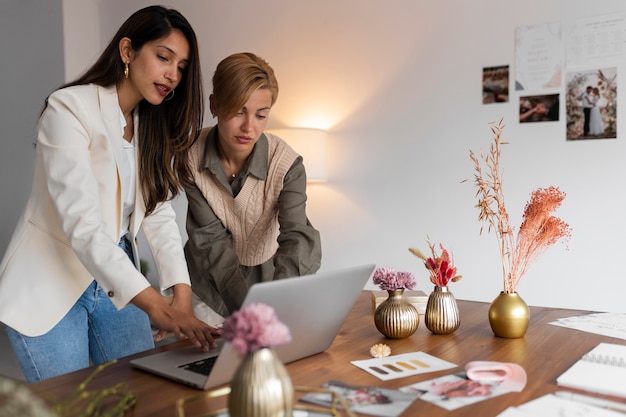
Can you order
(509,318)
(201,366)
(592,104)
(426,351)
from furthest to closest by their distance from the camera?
(592,104) → (509,318) → (426,351) → (201,366)

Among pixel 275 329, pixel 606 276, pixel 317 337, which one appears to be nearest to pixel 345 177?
pixel 606 276

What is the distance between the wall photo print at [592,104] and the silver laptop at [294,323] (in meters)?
2.12

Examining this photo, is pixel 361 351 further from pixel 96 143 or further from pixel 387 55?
pixel 387 55

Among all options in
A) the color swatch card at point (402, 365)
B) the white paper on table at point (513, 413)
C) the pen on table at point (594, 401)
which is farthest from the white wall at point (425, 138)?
the white paper on table at point (513, 413)

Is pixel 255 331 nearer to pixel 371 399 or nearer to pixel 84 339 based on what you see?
pixel 371 399

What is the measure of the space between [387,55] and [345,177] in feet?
2.36

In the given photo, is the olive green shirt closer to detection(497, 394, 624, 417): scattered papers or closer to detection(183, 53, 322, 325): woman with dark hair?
detection(183, 53, 322, 325): woman with dark hair

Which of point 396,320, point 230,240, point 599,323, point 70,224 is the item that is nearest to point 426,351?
point 396,320

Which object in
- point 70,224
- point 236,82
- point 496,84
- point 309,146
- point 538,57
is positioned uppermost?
point 538,57

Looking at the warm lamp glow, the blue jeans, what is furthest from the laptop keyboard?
the warm lamp glow

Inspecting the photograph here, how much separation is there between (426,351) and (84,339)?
2.70ft

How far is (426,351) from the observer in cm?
115

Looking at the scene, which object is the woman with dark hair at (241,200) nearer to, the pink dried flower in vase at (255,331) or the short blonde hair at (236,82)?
the short blonde hair at (236,82)

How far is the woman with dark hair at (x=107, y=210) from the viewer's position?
1.22 meters
